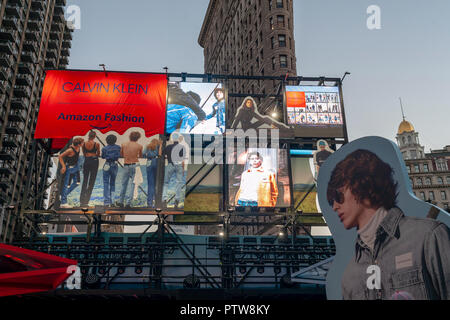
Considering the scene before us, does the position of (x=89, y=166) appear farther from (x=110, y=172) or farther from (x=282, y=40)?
(x=282, y=40)

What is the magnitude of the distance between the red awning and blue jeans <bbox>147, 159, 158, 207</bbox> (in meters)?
10.6

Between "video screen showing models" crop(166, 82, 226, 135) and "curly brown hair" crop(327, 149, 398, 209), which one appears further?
"video screen showing models" crop(166, 82, 226, 135)

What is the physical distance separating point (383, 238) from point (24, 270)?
32.9 feet

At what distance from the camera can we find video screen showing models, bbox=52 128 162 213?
22.4 meters

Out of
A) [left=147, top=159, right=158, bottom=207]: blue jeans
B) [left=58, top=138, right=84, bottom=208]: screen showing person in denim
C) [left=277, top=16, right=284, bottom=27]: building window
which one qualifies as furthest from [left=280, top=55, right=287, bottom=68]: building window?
[left=58, top=138, right=84, bottom=208]: screen showing person in denim

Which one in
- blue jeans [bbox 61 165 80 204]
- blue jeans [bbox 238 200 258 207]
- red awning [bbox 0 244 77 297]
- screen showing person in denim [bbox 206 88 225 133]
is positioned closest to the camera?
red awning [bbox 0 244 77 297]

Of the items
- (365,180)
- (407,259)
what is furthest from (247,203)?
(407,259)

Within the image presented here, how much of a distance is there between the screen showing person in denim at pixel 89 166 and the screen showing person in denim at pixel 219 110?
7.54 m

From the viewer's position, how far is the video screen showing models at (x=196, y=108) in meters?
25.5

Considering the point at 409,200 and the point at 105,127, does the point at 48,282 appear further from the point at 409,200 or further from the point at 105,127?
the point at 105,127

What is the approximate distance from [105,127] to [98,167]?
3.00 metres

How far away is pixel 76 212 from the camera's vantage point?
21.9m

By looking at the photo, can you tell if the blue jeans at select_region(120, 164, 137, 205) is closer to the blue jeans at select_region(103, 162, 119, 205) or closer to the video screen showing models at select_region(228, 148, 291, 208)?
the blue jeans at select_region(103, 162, 119, 205)
